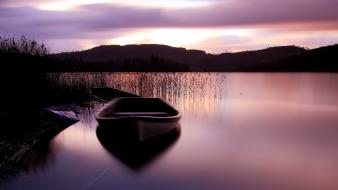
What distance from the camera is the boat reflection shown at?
7.59 m

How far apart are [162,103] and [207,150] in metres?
2.83

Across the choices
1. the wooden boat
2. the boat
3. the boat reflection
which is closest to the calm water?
the boat reflection

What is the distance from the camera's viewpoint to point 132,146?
331 inches

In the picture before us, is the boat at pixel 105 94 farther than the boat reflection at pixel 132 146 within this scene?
Yes

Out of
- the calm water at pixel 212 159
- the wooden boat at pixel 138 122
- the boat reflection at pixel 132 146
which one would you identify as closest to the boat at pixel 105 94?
the calm water at pixel 212 159

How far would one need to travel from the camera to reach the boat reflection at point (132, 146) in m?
7.59

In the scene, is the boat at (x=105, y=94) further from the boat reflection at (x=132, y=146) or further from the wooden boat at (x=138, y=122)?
the boat reflection at (x=132, y=146)

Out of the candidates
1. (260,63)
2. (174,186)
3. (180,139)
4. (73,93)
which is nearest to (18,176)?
(174,186)

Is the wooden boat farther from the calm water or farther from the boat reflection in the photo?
the calm water

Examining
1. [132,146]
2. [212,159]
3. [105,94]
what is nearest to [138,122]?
[132,146]

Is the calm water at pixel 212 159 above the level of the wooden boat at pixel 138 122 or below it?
below

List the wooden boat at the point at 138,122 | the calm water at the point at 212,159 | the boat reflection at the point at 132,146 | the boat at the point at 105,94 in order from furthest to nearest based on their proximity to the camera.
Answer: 1. the boat at the point at 105,94
2. the wooden boat at the point at 138,122
3. the boat reflection at the point at 132,146
4. the calm water at the point at 212,159

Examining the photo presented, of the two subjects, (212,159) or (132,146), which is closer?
(212,159)

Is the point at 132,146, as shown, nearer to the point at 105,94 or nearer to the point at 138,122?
the point at 138,122
